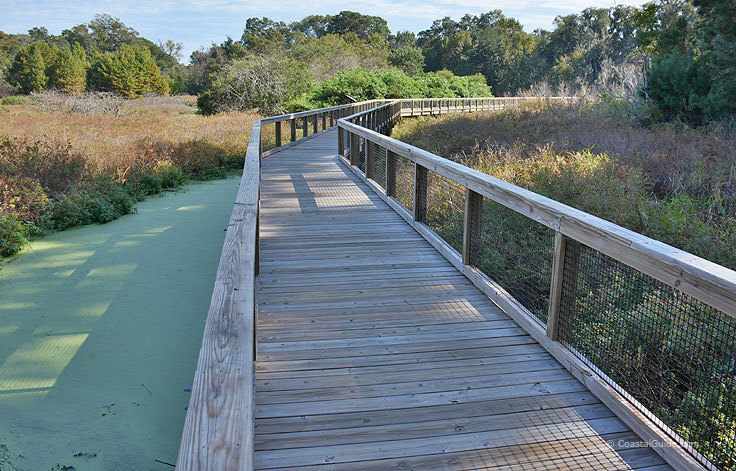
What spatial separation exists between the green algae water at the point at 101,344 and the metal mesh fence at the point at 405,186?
275 cm

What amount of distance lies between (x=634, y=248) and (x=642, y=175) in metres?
7.02

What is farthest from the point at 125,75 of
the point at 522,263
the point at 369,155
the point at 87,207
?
the point at 522,263

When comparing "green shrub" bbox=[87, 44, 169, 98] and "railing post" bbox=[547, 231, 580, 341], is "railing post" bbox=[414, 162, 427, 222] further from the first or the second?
"green shrub" bbox=[87, 44, 169, 98]

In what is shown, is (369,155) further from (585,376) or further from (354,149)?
(585,376)

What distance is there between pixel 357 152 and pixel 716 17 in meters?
8.86

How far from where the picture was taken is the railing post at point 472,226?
434cm

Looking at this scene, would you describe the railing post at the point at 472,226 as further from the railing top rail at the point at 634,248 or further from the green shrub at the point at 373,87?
the green shrub at the point at 373,87

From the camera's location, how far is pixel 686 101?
13.6m

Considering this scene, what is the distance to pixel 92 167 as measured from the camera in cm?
1042

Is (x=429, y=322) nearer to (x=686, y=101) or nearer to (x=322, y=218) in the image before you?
(x=322, y=218)

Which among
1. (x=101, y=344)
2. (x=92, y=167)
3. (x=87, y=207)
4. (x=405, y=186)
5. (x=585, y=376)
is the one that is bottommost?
(x=101, y=344)

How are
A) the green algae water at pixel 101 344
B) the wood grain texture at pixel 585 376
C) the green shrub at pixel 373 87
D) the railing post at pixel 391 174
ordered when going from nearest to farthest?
the wood grain texture at pixel 585 376 → the green algae water at pixel 101 344 → the railing post at pixel 391 174 → the green shrub at pixel 373 87

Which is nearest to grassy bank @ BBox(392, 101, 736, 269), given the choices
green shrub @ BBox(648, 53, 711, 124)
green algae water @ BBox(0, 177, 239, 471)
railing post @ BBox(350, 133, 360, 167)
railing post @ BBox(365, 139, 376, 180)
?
green shrub @ BBox(648, 53, 711, 124)

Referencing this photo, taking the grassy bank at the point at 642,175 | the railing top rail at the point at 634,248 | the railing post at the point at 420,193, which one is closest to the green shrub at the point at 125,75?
the grassy bank at the point at 642,175
